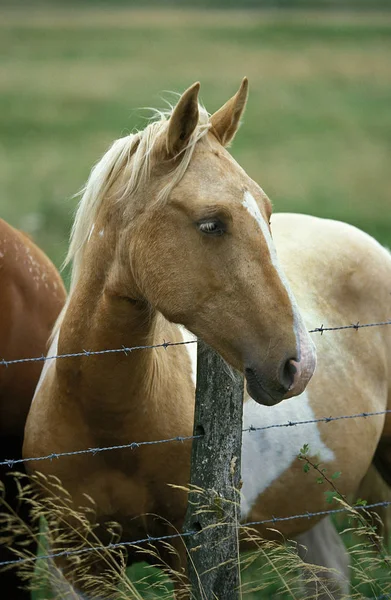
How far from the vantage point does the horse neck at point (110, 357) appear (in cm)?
319

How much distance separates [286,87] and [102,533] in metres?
27.3

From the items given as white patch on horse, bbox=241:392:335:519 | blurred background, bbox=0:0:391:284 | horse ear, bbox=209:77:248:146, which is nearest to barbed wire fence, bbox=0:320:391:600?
white patch on horse, bbox=241:392:335:519

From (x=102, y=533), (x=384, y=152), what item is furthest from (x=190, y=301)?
(x=384, y=152)

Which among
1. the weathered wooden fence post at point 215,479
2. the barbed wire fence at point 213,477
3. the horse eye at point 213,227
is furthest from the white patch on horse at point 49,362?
the horse eye at point 213,227

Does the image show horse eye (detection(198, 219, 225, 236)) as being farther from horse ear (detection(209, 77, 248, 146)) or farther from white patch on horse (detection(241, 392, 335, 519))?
white patch on horse (detection(241, 392, 335, 519))

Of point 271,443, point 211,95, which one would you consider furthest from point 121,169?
point 211,95

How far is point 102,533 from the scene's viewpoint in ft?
11.7

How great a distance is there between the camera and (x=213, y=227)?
9.46ft

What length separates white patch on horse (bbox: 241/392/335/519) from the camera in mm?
3793

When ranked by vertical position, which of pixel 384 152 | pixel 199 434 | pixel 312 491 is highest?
pixel 199 434

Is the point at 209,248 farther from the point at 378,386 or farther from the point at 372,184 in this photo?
the point at 372,184

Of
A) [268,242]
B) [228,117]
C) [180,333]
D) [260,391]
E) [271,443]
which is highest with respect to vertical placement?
[228,117]

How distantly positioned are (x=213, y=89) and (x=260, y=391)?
26102 mm

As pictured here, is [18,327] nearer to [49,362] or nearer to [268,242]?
[49,362]
